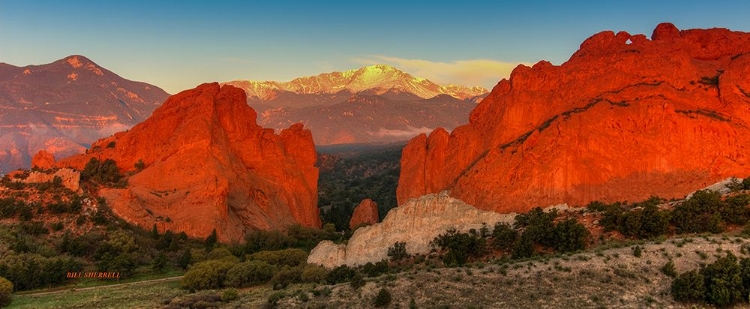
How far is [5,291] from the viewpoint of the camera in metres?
46.1

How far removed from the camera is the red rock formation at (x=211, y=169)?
7075 cm

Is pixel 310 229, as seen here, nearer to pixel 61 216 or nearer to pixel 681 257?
pixel 61 216

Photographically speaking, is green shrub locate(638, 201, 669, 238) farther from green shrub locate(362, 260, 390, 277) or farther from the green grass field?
the green grass field

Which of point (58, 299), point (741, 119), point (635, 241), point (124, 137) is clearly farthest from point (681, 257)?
point (124, 137)

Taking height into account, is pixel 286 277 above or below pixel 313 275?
below

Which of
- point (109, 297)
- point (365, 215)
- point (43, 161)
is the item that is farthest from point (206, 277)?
point (43, 161)

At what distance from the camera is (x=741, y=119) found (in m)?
54.4

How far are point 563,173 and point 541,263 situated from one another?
16.7 m

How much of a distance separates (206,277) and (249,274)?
3.27 m

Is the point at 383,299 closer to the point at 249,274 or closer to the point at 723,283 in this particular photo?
the point at 723,283

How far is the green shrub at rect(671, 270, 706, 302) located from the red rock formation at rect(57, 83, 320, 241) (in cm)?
4861

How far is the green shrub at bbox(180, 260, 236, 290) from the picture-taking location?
49250 millimetres

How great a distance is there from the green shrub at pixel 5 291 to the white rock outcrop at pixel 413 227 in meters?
22.2

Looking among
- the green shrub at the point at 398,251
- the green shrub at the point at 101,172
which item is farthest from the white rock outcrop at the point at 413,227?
the green shrub at the point at 101,172
